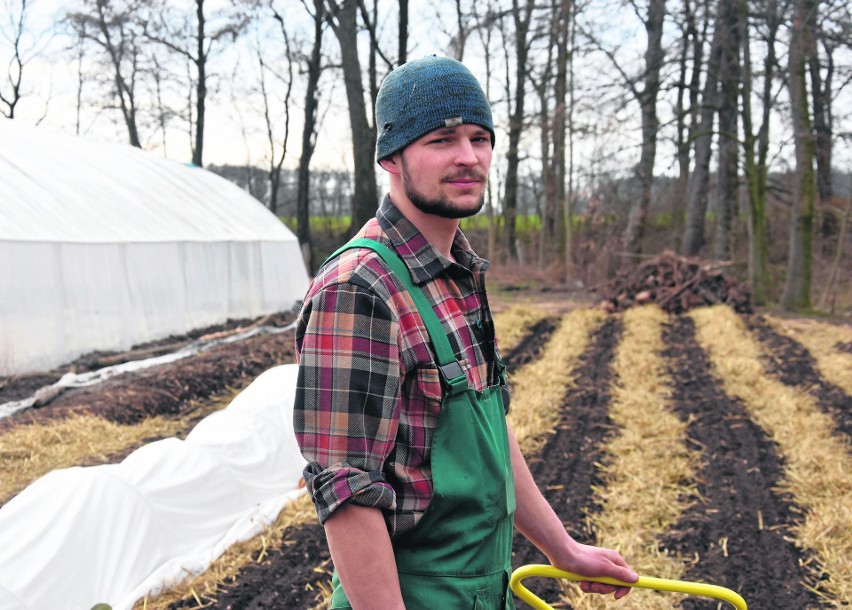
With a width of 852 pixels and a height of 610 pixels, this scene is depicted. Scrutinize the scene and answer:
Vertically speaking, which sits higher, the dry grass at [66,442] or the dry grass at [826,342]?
the dry grass at [66,442]

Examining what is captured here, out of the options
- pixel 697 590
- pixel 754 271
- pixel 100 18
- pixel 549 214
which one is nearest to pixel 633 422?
pixel 697 590

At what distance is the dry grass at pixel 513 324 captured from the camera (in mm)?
11114

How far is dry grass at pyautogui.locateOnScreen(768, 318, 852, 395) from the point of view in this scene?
8.49 m

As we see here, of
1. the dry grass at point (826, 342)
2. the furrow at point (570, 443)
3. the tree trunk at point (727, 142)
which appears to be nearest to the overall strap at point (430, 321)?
the furrow at point (570, 443)

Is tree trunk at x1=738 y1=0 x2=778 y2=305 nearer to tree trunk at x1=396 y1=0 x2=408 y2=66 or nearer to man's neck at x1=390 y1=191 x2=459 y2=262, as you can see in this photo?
tree trunk at x1=396 y1=0 x2=408 y2=66

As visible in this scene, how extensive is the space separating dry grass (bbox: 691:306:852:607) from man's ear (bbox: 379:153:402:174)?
10.8 feet

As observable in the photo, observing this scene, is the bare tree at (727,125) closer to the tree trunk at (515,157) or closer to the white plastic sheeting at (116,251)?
the tree trunk at (515,157)

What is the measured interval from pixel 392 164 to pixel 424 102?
0.51 ft

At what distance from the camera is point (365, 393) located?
1378 mm

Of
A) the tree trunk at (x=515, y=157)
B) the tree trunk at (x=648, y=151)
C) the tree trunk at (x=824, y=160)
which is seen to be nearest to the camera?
the tree trunk at (x=648, y=151)

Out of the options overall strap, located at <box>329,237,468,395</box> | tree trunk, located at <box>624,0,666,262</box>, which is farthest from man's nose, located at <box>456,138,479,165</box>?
tree trunk, located at <box>624,0,666,262</box>

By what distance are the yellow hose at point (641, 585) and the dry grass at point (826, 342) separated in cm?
699

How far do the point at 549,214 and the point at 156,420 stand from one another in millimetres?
19976

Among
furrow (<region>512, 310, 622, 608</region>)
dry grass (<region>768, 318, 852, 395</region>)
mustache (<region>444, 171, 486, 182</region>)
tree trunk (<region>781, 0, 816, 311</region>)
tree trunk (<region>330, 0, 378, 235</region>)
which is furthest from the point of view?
tree trunk (<region>330, 0, 378, 235</region>)
